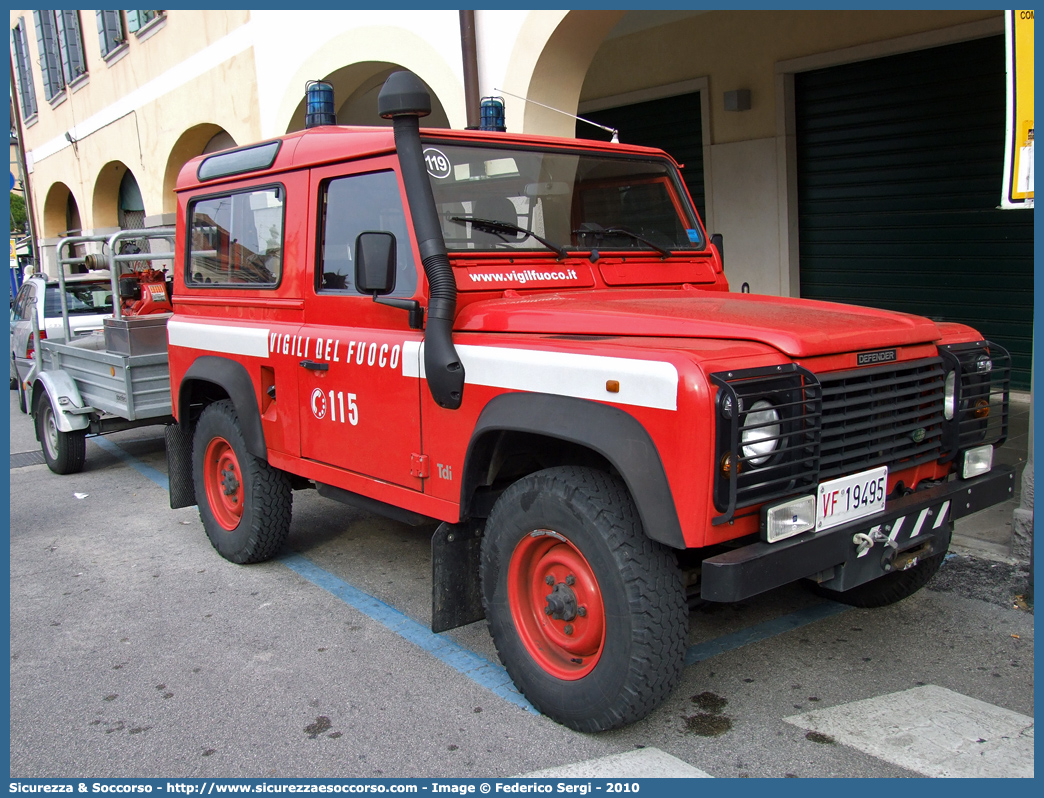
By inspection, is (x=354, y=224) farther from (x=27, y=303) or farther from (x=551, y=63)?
(x=27, y=303)

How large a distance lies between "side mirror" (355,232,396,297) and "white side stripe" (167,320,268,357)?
1284mm

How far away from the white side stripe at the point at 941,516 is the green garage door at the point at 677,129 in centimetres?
708

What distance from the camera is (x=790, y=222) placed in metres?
9.25

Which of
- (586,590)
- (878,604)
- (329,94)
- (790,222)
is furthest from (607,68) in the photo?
(586,590)

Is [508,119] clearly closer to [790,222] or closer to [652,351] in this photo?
[790,222]

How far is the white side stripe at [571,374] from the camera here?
2719mm

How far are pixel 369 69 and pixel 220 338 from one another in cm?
573

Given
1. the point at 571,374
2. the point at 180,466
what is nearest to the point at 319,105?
the point at 180,466

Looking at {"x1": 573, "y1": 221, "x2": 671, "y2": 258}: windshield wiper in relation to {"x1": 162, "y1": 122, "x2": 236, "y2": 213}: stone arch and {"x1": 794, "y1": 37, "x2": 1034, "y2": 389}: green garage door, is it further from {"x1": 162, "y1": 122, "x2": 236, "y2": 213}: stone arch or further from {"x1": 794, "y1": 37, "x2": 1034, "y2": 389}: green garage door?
{"x1": 162, "y1": 122, "x2": 236, "y2": 213}: stone arch

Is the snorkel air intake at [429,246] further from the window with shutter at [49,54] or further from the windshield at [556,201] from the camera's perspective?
the window with shutter at [49,54]

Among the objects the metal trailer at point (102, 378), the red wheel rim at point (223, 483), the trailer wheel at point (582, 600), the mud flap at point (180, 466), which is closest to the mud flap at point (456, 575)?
the trailer wheel at point (582, 600)

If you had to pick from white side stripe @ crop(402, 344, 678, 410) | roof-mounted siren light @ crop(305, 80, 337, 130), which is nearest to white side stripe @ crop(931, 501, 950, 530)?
white side stripe @ crop(402, 344, 678, 410)

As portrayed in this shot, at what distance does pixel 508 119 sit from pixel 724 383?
215 inches

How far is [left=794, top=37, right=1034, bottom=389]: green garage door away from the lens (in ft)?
26.2
